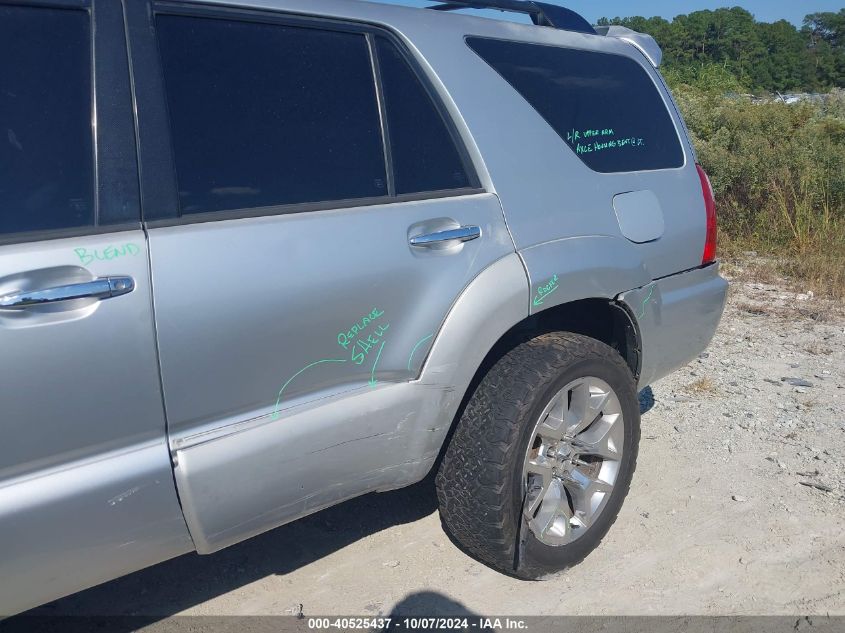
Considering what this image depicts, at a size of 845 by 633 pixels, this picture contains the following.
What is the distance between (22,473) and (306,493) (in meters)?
0.77

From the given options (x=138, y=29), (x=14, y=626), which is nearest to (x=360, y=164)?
(x=138, y=29)

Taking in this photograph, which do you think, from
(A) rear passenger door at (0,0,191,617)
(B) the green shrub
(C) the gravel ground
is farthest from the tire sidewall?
(B) the green shrub

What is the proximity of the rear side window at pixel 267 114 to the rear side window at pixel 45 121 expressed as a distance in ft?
0.71

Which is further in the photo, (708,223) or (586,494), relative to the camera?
(708,223)

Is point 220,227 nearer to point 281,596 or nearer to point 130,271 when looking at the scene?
point 130,271

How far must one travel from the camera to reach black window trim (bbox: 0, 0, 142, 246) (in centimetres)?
187

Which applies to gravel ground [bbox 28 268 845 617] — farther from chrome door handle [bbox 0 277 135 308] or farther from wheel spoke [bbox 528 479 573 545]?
chrome door handle [bbox 0 277 135 308]

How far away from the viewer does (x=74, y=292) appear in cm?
177

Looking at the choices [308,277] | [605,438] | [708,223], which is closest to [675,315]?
[708,223]

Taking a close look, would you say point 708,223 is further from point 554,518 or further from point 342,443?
point 342,443

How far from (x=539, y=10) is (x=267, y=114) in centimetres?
162

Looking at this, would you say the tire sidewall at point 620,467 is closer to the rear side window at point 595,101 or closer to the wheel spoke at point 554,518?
the wheel spoke at point 554,518

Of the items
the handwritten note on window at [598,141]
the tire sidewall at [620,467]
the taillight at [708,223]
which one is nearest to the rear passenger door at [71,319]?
the tire sidewall at [620,467]

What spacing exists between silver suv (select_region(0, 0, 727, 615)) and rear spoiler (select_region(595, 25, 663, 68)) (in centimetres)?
36
